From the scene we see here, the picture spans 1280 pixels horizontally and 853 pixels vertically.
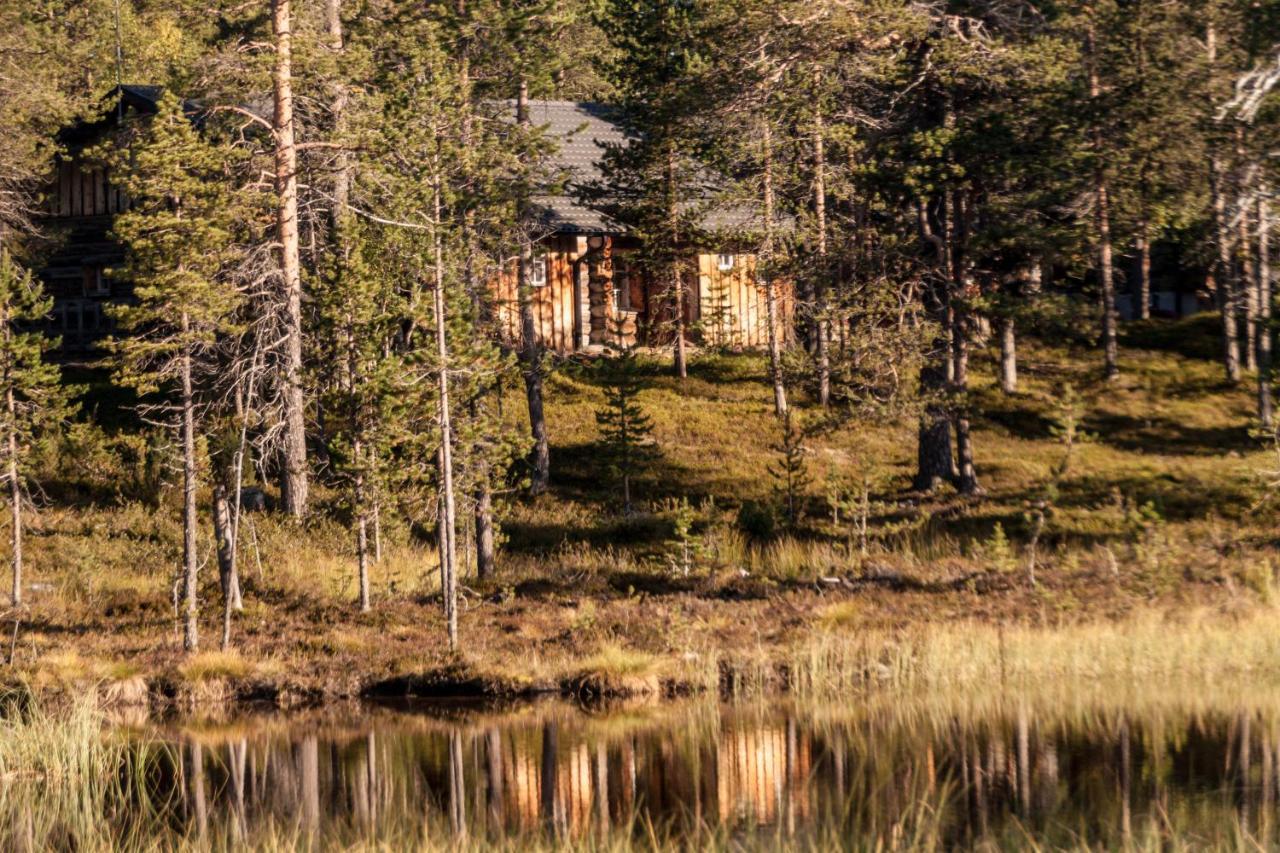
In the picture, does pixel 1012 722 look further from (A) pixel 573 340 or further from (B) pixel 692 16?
(A) pixel 573 340

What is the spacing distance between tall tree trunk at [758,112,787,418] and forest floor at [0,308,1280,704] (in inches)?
38.6

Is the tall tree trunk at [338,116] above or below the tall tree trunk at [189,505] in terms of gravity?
above

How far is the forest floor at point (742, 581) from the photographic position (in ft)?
67.9

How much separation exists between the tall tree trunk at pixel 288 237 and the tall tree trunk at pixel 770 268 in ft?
29.3

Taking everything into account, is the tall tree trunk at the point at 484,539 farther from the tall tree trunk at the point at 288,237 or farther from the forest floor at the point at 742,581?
the tall tree trunk at the point at 288,237

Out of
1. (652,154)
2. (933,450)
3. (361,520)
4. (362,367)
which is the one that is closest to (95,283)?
(652,154)

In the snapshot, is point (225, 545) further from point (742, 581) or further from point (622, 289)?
point (622, 289)

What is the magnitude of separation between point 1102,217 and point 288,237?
1512 centimetres

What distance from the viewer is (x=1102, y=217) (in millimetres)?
26000

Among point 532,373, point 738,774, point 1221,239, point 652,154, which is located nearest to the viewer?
point 738,774

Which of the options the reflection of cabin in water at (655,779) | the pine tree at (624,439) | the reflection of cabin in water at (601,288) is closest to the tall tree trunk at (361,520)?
the reflection of cabin in water at (655,779)

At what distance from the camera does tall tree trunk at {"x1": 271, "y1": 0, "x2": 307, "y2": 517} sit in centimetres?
2900

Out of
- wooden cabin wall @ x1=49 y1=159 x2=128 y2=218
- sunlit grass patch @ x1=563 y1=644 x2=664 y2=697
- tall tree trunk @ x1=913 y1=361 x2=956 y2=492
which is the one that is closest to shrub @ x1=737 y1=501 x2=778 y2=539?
tall tree trunk @ x1=913 y1=361 x2=956 y2=492

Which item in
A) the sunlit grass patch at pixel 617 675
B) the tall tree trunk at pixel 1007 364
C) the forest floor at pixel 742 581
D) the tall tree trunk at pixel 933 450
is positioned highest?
the tall tree trunk at pixel 1007 364
